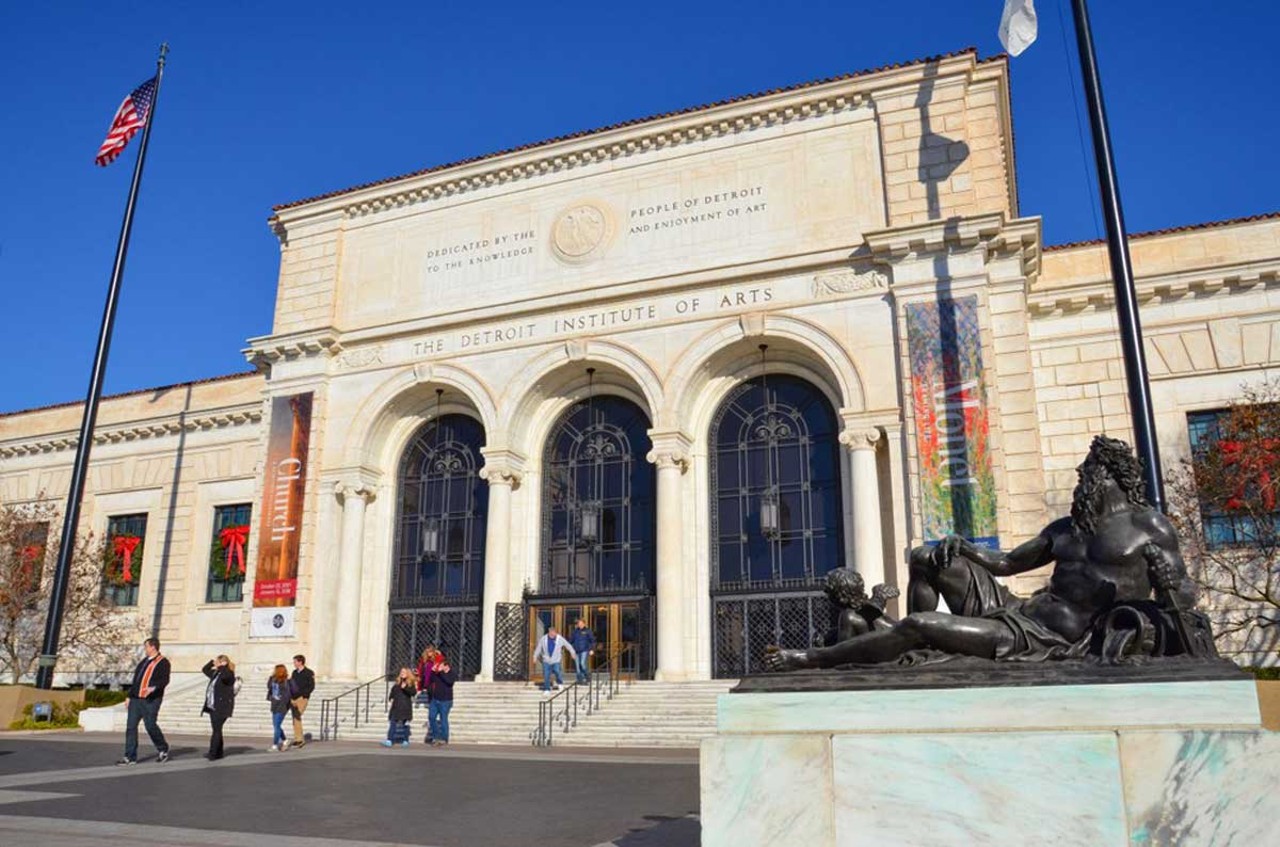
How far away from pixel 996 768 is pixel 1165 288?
19.7 m

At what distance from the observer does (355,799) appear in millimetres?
10383

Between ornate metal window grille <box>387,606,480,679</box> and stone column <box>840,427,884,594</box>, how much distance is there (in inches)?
396

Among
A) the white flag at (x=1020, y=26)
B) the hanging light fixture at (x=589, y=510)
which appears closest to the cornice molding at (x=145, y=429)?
the hanging light fixture at (x=589, y=510)

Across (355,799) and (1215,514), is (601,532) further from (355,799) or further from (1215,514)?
(355,799)

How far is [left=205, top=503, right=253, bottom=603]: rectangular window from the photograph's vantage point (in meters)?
29.4

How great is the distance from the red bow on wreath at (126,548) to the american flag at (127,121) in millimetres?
12266

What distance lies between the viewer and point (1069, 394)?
22.2 meters

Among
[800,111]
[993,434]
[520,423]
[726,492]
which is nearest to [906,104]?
[800,111]

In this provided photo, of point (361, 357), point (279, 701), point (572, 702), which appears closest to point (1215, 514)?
point (572, 702)

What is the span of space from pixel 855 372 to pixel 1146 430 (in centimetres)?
904

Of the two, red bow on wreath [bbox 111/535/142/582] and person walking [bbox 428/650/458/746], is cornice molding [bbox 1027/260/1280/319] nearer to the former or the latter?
person walking [bbox 428/650/458/746]

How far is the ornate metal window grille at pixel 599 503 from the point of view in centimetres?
2439

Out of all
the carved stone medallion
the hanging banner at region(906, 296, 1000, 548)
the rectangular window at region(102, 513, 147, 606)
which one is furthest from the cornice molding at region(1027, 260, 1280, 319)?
the rectangular window at region(102, 513, 147, 606)

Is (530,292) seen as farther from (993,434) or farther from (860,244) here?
(993,434)
